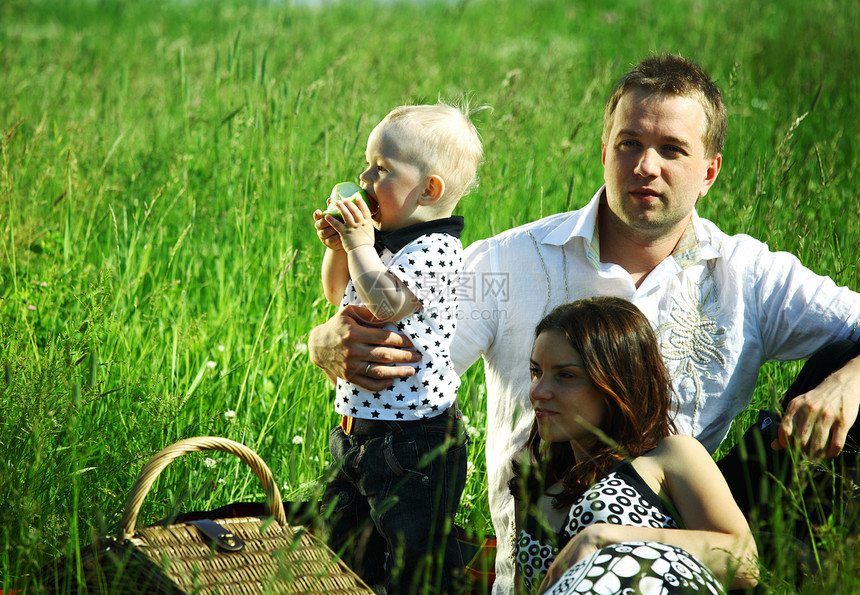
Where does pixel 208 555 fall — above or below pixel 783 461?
below

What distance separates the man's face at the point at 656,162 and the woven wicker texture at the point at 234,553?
1.44m

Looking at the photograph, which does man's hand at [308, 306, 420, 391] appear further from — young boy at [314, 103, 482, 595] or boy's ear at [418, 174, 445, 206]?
boy's ear at [418, 174, 445, 206]

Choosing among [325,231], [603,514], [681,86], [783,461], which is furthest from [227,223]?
Result: [783,461]

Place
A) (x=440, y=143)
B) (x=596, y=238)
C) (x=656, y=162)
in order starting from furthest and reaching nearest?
(x=596, y=238) < (x=656, y=162) < (x=440, y=143)

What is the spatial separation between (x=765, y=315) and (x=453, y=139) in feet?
3.94

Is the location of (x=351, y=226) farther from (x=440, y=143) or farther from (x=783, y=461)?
(x=783, y=461)

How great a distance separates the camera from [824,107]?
5836 millimetres

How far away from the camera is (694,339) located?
255 centimetres

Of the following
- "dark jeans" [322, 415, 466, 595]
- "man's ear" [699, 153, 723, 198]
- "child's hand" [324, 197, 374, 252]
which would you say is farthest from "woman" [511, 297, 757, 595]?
"man's ear" [699, 153, 723, 198]

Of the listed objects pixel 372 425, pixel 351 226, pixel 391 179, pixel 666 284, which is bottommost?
pixel 372 425

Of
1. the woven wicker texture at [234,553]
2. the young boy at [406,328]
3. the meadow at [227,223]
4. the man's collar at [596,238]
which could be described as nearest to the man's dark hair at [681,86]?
the man's collar at [596,238]

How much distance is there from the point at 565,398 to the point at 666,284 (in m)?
0.75

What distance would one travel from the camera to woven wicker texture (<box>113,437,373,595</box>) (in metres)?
1.75

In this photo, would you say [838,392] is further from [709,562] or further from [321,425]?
[321,425]
